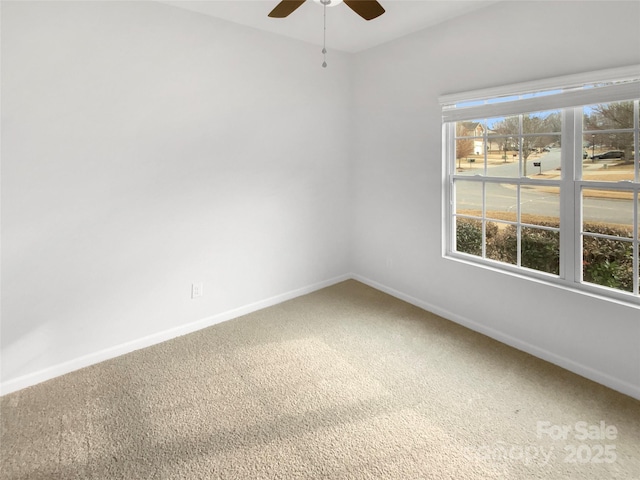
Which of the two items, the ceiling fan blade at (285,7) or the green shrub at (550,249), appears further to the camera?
the green shrub at (550,249)

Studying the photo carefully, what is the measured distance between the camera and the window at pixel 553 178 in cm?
227

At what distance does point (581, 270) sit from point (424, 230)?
1258 mm

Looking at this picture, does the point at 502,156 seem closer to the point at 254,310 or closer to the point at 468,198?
the point at 468,198

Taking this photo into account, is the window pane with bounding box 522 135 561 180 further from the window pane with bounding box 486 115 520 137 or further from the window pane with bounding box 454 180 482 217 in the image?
the window pane with bounding box 454 180 482 217

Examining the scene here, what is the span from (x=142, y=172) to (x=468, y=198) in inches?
103

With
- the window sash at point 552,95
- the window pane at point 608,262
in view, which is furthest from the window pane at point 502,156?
the window pane at point 608,262

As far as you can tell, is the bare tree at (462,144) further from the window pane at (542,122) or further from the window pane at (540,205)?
the window pane at (540,205)

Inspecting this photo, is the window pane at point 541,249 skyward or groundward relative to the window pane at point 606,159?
groundward

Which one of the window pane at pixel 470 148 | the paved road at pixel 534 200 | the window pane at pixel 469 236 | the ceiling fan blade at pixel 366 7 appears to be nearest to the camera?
the ceiling fan blade at pixel 366 7

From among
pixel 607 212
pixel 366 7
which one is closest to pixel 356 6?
pixel 366 7

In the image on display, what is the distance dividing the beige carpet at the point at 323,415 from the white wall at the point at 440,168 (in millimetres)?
242

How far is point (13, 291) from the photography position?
230 cm

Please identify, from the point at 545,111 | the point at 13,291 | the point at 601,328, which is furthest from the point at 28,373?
the point at 545,111

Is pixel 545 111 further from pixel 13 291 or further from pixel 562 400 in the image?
pixel 13 291
